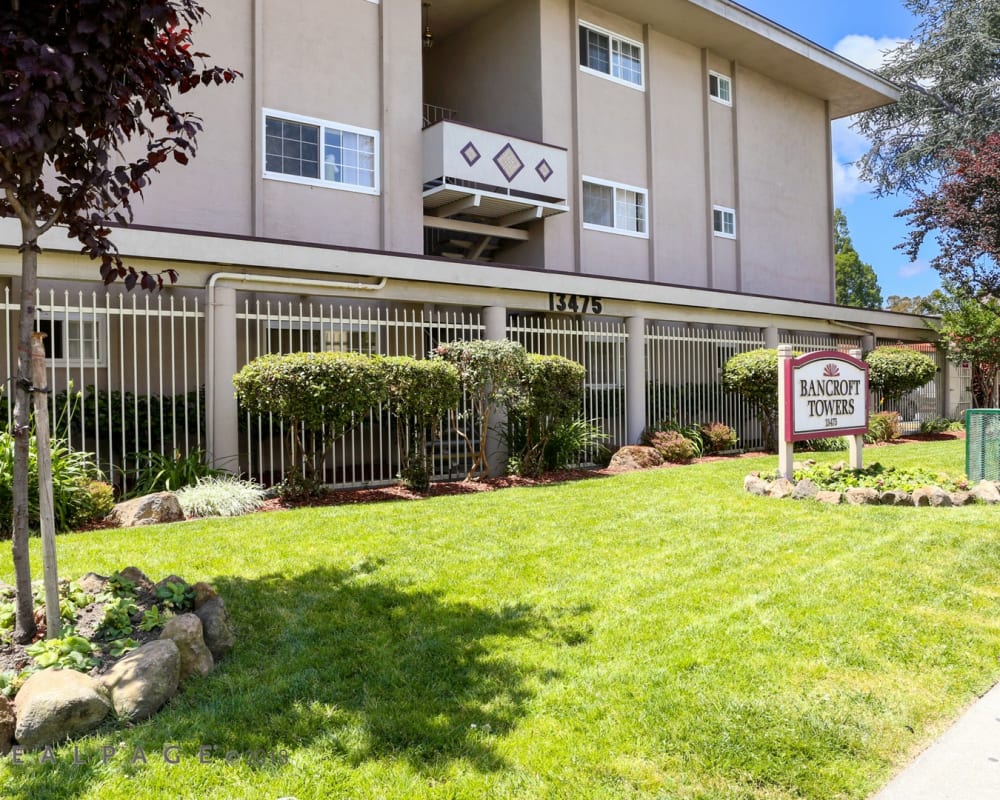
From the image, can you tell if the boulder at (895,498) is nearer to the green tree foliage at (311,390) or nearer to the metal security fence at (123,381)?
the green tree foliage at (311,390)

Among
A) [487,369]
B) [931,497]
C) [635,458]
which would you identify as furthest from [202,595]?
[635,458]

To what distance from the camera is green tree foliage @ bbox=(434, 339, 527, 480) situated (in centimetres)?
1027

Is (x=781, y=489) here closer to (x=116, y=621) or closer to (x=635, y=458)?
(x=635, y=458)

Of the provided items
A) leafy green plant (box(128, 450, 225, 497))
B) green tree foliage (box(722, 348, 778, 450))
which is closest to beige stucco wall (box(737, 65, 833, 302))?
green tree foliage (box(722, 348, 778, 450))

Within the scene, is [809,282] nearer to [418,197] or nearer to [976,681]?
[418,197]

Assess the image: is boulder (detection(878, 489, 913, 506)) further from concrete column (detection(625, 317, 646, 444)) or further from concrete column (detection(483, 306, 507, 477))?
concrete column (detection(625, 317, 646, 444))

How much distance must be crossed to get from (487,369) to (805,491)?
173 inches

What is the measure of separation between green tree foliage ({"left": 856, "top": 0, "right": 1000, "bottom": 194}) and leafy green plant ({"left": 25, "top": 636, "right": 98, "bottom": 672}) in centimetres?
3090

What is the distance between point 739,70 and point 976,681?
793 inches

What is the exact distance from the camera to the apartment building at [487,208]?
10.3 meters

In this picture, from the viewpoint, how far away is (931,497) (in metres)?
7.96

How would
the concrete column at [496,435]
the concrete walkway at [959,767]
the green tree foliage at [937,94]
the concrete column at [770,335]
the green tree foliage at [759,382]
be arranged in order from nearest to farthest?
1. the concrete walkway at [959,767]
2. the concrete column at [496,435]
3. the green tree foliage at [759,382]
4. the concrete column at [770,335]
5. the green tree foliage at [937,94]

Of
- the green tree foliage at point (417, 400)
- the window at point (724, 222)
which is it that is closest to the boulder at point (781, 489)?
the green tree foliage at point (417, 400)

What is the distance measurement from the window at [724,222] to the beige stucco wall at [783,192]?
0.27 meters
